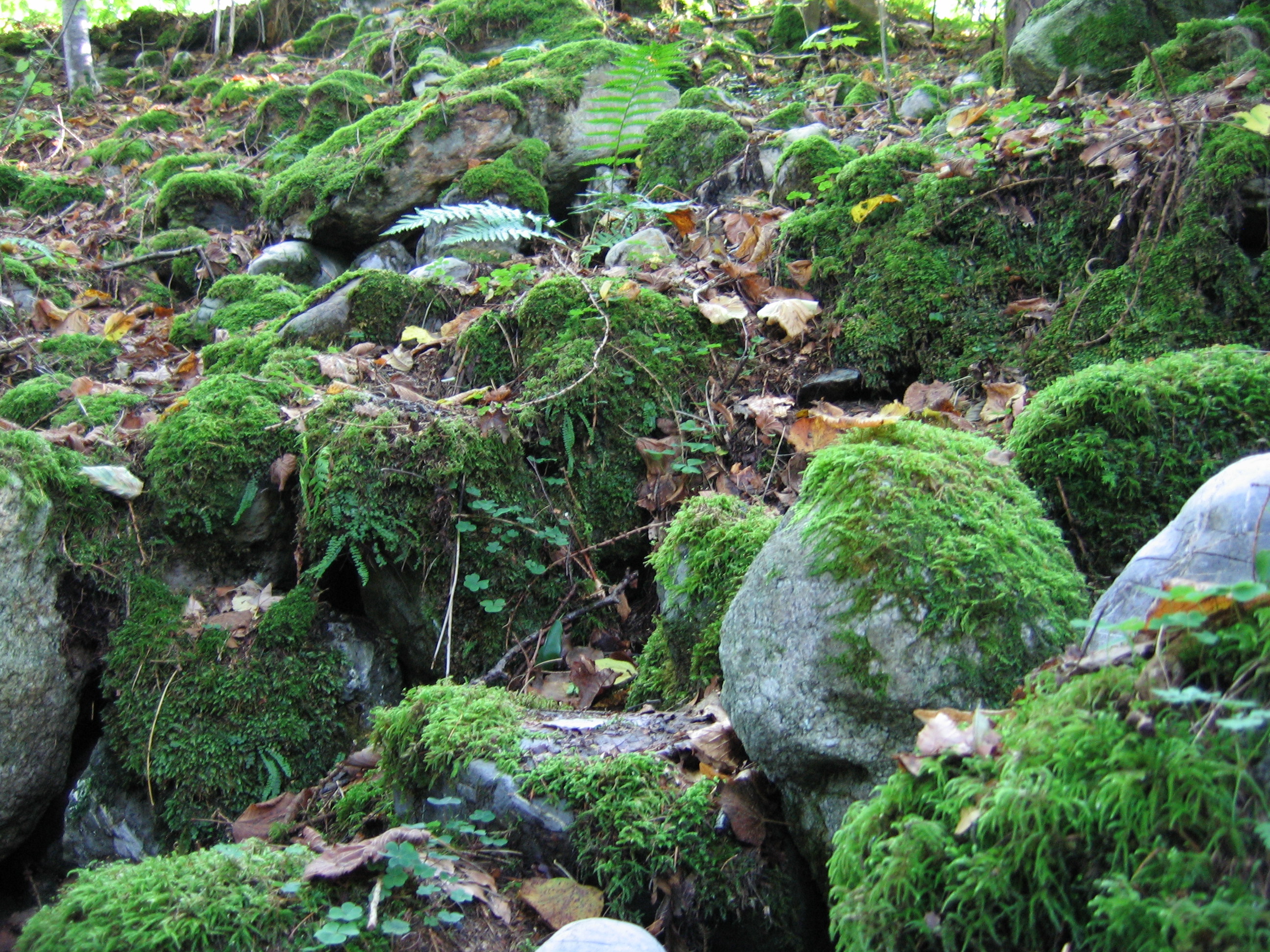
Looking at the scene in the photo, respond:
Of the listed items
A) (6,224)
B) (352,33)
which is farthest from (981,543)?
(352,33)

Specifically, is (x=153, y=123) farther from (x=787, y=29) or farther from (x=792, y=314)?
(x=792, y=314)

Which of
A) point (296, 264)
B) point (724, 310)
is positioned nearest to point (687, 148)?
point (724, 310)

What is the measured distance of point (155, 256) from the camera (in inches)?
290

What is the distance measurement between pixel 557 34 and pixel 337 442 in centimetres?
711

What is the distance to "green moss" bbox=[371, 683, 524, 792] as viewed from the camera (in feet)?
9.02

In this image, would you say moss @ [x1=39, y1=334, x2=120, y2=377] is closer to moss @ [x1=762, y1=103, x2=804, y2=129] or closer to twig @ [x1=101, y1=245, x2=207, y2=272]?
twig @ [x1=101, y1=245, x2=207, y2=272]

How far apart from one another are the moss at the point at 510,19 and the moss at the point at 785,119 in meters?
3.43

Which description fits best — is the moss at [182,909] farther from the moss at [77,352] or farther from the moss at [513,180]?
the moss at [513,180]

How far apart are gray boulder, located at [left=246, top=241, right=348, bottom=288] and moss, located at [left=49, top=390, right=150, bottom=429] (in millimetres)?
2269

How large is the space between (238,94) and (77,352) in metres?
6.79

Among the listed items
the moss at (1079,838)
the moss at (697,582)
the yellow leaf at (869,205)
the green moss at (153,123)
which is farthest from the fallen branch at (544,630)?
the green moss at (153,123)

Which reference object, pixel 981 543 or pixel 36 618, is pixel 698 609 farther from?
pixel 36 618

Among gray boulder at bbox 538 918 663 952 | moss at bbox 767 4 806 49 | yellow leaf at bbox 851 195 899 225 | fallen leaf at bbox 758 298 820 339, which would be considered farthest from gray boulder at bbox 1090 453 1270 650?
moss at bbox 767 4 806 49

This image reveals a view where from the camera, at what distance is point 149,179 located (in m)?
9.05
